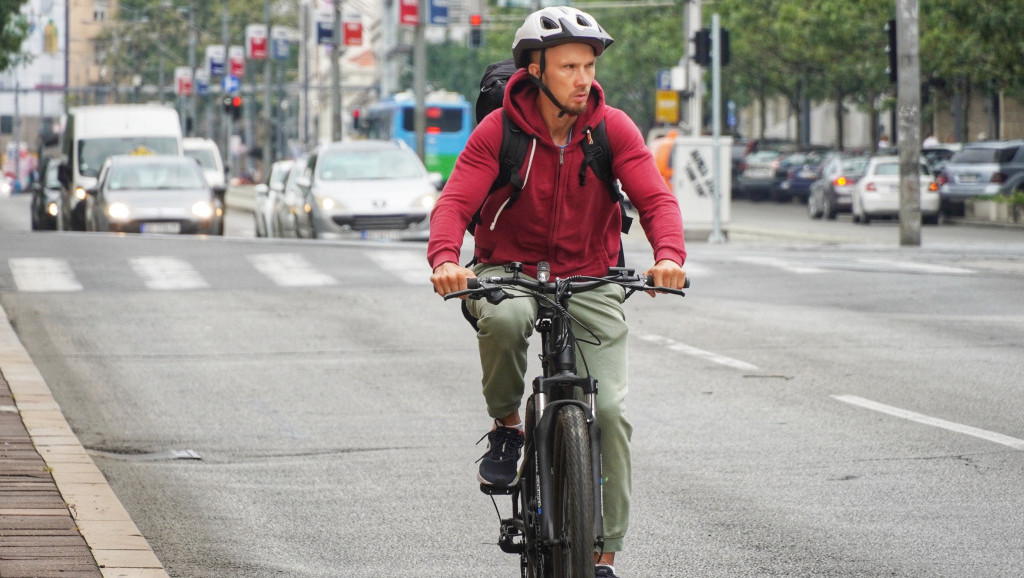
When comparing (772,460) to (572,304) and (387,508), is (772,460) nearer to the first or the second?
(387,508)

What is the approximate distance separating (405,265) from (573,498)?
14845 mm

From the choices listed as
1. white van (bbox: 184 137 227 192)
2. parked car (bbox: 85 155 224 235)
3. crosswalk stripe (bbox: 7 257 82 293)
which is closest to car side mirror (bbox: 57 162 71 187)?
parked car (bbox: 85 155 224 235)

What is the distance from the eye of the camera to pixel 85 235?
23.0 m

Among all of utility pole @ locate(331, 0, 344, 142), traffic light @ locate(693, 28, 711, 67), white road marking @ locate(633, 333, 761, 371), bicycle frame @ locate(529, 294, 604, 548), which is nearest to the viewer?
bicycle frame @ locate(529, 294, 604, 548)

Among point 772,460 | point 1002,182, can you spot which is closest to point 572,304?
point 772,460

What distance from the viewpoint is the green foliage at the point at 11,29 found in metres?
38.4

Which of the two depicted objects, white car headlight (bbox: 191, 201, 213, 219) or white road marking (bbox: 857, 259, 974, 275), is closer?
white road marking (bbox: 857, 259, 974, 275)

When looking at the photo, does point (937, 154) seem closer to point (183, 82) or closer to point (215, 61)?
point (215, 61)

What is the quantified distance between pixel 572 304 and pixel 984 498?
2547 mm

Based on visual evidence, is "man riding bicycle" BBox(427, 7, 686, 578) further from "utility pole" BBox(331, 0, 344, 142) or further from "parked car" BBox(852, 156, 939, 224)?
"utility pole" BBox(331, 0, 344, 142)

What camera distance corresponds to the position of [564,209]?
5199 millimetres

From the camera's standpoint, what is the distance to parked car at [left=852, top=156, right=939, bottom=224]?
3641 centimetres

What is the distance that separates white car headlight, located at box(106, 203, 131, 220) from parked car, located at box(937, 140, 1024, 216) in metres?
17.7

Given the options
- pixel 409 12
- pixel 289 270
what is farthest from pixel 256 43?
pixel 289 270
